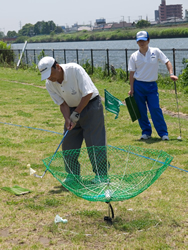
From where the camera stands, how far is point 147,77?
6820 mm

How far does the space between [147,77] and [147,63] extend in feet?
0.75

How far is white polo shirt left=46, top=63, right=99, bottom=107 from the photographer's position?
4.31m

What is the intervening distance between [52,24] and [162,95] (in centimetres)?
8079

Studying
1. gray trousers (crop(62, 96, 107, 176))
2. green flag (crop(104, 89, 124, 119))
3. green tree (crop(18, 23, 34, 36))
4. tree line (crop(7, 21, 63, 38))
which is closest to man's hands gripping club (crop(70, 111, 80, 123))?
gray trousers (crop(62, 96, 107, 176))

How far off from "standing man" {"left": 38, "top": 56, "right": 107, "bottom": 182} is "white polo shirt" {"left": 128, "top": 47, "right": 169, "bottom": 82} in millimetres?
2364

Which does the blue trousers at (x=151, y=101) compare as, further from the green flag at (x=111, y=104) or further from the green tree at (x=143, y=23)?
A: the green tree at (x=143, y=23)

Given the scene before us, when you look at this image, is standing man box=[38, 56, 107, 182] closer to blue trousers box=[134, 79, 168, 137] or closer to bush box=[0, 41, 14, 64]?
blue trousers box=[134, 79, 168, 137]

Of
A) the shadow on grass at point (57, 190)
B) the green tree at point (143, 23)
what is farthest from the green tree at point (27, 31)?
the shadow on grass at point (57, 190)

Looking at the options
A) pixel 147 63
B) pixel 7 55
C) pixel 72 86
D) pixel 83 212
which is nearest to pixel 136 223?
pixel 83 212

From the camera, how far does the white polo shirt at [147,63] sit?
6749 millimetres

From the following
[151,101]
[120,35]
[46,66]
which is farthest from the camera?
[120,35]

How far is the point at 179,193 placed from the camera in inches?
176

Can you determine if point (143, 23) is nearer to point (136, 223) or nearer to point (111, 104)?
point (111, 104)

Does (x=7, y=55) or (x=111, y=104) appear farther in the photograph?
(x=7, y=55)
